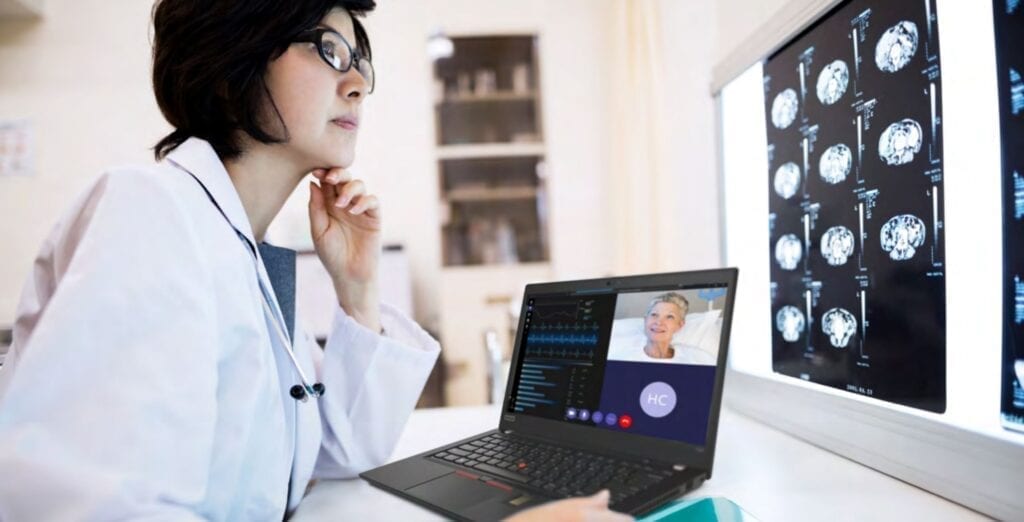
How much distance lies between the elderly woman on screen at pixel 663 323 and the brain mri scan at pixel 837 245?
0.21 m

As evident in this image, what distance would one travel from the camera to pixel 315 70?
81 cm

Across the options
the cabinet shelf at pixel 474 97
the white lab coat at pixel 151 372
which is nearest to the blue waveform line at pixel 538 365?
the white lab coat at pixel 151 372

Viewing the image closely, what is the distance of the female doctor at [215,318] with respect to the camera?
0.50m

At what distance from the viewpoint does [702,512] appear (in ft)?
1.98

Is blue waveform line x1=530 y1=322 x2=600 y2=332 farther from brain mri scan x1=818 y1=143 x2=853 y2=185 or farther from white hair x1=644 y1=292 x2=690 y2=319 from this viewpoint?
brain mri scan x1=818 y1=143 x2=853 y2=185

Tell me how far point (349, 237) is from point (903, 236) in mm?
804

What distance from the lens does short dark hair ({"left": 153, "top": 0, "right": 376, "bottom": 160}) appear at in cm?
77

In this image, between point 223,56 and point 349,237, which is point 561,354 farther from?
point 223,56

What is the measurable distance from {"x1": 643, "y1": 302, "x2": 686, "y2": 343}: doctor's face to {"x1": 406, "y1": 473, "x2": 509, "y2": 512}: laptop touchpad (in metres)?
0.26

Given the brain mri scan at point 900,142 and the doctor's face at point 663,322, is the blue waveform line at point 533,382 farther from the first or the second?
the brain mri scan at point 900,142

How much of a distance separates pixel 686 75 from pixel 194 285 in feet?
5.16

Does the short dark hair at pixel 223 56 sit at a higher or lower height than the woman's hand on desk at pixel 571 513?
higher

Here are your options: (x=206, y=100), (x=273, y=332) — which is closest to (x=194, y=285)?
(x=273, y=332)

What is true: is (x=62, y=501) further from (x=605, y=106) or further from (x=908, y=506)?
(x=605, y=106)
